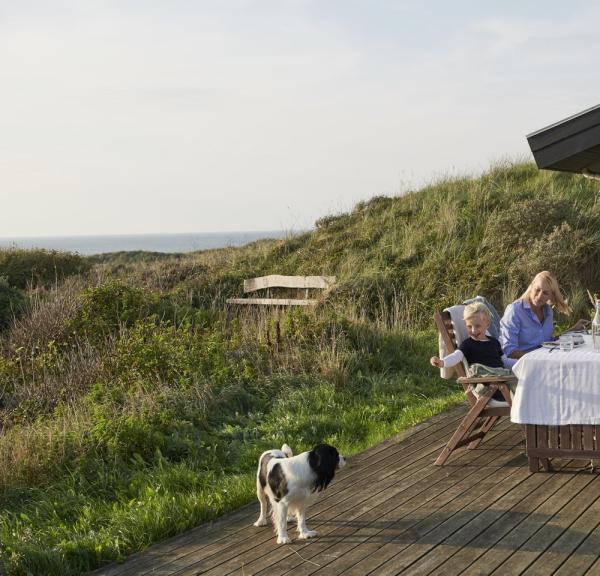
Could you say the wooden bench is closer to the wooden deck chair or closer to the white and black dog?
the wooden deck chair

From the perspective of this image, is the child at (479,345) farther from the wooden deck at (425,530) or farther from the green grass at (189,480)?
the green grass at (189,480)

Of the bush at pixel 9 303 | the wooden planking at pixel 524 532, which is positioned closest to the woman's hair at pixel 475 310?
the wooden planking at pixel 524 532

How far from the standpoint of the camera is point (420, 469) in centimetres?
575

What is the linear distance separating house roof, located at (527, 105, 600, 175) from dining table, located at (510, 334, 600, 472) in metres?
1.95

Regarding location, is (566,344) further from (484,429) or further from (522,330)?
(484,429)

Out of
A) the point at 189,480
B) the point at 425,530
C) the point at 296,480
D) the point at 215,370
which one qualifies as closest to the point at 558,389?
the point at 425,530

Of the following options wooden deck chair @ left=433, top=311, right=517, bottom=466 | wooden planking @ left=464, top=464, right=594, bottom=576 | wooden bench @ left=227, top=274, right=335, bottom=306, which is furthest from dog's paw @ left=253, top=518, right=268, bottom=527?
wooden bench @ left=227, top=274, right=335, bottom=306

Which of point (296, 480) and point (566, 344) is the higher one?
point (566, 344)

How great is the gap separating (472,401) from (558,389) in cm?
88

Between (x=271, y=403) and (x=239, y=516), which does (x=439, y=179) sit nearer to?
(x=271, y=403)

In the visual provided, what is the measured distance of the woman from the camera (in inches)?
249

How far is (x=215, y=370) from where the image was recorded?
909 centimetres

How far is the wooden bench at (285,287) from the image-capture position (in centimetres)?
1536

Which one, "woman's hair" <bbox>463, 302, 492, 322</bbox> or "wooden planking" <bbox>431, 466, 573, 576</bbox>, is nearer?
"wooden planking" <bbox>431, 466, 573, 576</bbox>
